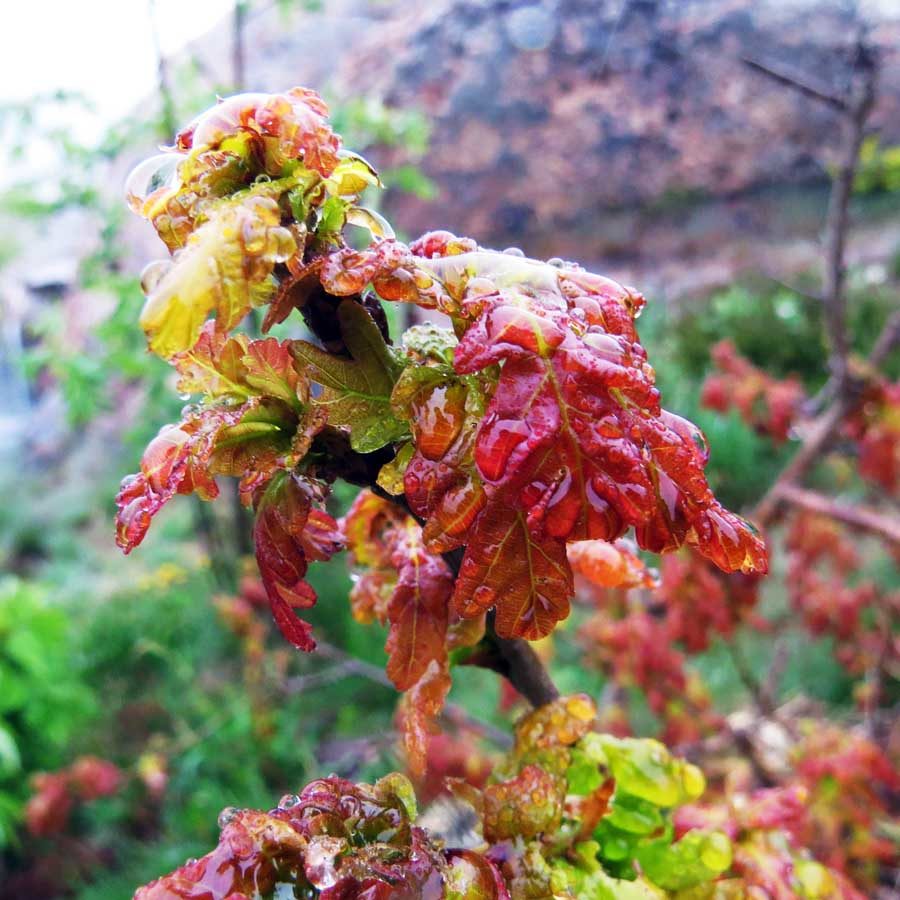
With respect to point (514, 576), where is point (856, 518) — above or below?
below

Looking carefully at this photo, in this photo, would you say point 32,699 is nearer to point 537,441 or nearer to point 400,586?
point 400,586

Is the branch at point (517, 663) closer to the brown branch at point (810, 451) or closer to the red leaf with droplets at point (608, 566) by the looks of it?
the red leaf with droplets at point (608, 566)

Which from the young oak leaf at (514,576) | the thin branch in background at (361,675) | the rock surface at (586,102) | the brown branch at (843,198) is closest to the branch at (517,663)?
the young oak leaf at (514,576)

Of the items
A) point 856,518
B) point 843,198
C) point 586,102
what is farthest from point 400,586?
point 586,102

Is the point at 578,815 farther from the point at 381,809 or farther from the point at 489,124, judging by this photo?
the point at 489,124

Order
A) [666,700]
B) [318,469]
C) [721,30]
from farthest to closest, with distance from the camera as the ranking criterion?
[721,30]
[666,700]
[318,469]

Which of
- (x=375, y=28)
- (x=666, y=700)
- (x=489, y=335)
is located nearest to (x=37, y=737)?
(x=666, y=700)

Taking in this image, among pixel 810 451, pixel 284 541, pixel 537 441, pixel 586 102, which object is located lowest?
pixel 586 102
